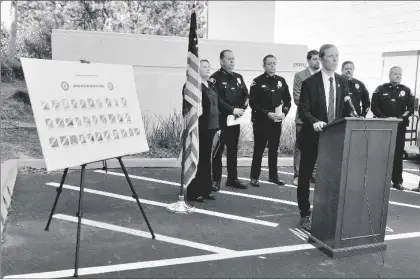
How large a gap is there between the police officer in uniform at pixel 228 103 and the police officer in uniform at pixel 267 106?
0.24 meters

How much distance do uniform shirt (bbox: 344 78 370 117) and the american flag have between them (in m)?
2.84

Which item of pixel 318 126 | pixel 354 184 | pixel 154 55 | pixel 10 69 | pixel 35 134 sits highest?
pixel 154 55

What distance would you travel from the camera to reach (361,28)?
8922 mm

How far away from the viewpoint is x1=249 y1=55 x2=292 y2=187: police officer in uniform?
6.66 m

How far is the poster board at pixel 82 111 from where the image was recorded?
136 inches

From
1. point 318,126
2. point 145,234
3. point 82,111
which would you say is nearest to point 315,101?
point 318,126

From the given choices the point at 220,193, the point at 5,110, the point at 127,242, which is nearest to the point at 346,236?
the point at 127,242

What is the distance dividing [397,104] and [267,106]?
203 centimetres

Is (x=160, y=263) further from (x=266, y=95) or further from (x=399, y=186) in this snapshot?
(x=399, y=186)

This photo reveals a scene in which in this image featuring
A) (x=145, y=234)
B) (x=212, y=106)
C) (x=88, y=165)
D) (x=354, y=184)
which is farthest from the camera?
(x=88, y=165)

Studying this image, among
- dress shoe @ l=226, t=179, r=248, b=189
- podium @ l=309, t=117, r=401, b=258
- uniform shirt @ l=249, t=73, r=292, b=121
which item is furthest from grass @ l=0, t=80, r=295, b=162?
→ podium @ l=309, t=117, r=401, b=258

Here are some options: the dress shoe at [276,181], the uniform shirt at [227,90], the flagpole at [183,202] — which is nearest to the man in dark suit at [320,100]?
the flagpole at [183,202]

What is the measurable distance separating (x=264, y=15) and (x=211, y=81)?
6937 millimetres

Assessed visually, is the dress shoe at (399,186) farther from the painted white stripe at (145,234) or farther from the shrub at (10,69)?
the shrub at (10,69)
